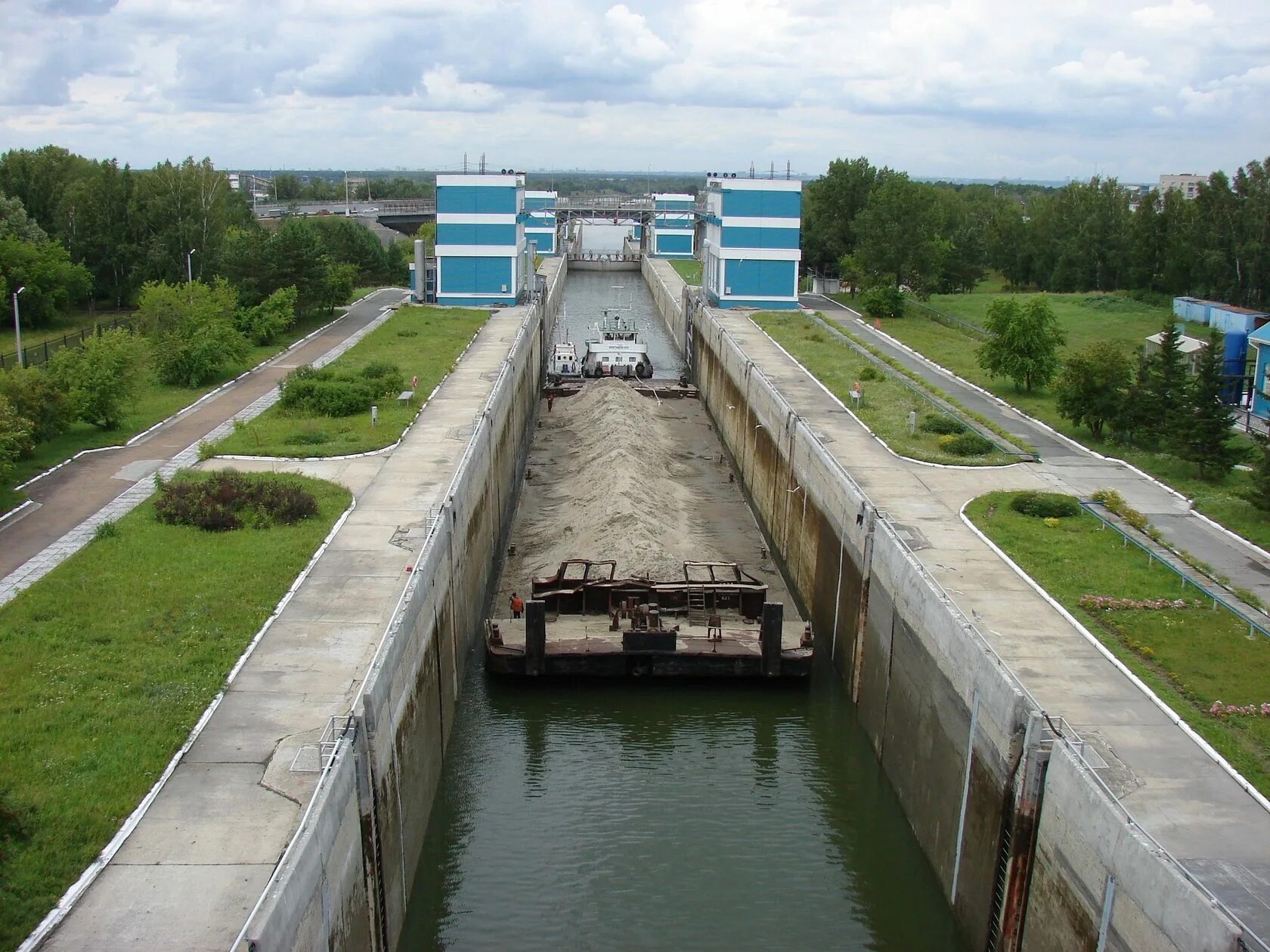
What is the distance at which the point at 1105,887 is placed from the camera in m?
12.3

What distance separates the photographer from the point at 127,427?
107 feet

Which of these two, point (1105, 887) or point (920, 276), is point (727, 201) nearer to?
point (920, 276)

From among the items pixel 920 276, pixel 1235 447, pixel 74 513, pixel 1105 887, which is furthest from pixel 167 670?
pixel 920 276

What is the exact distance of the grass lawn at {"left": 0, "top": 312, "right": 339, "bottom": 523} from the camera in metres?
27.2

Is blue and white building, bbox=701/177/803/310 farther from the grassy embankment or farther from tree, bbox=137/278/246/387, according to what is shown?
tree, bbox=137/278/246/387

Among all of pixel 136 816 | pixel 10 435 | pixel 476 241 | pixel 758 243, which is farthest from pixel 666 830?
pixel 758 243

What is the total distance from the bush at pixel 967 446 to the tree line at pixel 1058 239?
3550cm

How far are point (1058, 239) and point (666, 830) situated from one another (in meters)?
72.0

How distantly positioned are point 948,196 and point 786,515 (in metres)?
76.9

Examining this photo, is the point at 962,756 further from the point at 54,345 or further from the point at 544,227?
the point at 544,227

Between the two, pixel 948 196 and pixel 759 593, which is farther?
pixel 948 196

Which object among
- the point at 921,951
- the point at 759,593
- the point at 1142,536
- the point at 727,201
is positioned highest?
the point at 727,201

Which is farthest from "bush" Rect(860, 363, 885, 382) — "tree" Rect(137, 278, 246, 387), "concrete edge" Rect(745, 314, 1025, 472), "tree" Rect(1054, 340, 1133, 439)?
"tree" Rect(137, 278, 246, 387)

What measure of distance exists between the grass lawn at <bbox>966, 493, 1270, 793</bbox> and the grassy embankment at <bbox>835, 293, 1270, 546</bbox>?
3557mm
